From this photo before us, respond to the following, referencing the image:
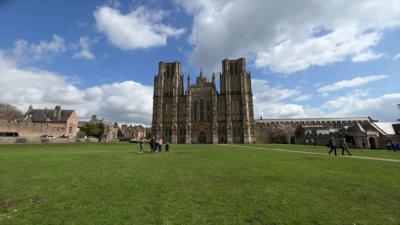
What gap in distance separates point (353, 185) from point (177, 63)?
81762mm

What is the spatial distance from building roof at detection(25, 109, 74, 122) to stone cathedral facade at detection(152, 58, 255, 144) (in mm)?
32348

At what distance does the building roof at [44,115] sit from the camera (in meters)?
80.4

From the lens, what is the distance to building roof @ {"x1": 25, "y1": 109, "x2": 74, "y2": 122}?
8044 cm

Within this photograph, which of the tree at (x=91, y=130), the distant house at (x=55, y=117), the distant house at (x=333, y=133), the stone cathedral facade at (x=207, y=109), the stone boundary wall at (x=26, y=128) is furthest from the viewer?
the tree at (x=91, y=130)

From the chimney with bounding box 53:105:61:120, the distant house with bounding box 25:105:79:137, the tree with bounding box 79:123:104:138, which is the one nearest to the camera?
the distant house with bounding box 25:105:79:137

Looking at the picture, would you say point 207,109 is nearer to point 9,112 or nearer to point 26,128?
point 26,128

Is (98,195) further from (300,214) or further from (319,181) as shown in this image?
(319,181)

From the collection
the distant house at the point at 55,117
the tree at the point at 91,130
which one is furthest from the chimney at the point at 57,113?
the tree at the point at 91,130

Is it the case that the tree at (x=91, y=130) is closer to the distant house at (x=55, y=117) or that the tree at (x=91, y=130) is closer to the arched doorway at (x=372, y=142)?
the distant house at (x=55, y=117)

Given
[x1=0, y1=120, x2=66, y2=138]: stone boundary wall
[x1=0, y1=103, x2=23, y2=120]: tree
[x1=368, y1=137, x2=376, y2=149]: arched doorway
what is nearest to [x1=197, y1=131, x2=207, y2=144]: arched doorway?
[x1=0, y1=120, x2=66, y2=138]: stone boundary wall

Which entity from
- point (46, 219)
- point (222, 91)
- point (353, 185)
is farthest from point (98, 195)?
point (222, 91)

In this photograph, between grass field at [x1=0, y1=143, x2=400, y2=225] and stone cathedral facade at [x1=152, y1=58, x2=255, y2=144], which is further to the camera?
stone cathedral facade at [x1=152, y1=58, x2=255, y2=144]

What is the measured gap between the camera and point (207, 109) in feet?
268

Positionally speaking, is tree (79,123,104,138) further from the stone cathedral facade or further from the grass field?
the grass field
